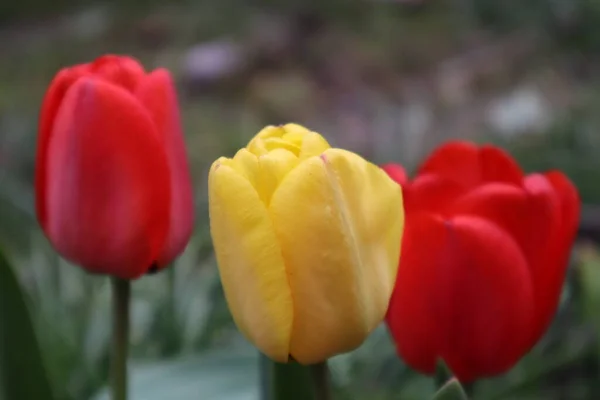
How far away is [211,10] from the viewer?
2666mm

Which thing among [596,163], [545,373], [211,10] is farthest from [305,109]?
[545,373]

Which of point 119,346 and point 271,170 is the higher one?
point 271,170

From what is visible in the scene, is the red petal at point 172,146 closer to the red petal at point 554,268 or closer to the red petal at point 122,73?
the red petal at point 122,73

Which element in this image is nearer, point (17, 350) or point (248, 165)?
point (248, 165)

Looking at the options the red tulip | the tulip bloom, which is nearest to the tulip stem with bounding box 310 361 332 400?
the tulip bloom

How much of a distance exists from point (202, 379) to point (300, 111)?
1.48 m

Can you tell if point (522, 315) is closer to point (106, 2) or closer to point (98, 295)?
point (98, 295)

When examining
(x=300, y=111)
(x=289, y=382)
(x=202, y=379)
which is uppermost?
(x=289, y=382)

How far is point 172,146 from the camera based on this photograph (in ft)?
1.25

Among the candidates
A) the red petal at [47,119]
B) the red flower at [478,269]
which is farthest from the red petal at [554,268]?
the red petal at [47,119]

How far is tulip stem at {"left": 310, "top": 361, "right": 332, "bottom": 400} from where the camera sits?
0.31 metres

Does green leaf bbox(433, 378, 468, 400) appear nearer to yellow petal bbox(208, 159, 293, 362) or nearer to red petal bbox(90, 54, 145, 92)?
yellow petal bbox(208, 159, 293, 362)

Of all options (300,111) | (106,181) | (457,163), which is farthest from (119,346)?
(300,111)

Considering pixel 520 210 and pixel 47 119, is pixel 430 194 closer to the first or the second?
pixel 520 210
